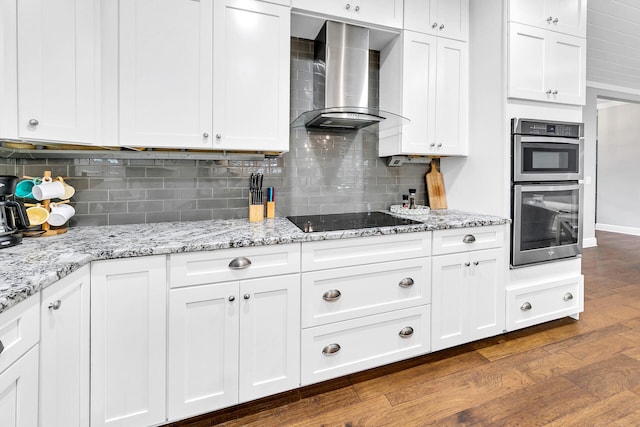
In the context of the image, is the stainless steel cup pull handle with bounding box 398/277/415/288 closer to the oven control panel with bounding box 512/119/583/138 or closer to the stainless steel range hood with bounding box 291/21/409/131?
the stainless steel range hood with bounding box 291/21/409/131

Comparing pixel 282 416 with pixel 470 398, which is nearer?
pixel 282 416

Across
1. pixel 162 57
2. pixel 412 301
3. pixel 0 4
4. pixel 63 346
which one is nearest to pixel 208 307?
pixel 63 346

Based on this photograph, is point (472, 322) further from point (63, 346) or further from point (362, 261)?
point (63, 346)

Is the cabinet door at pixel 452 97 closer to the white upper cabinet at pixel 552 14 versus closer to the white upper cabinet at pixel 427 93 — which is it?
the white upper cabinet at pixel 427 93

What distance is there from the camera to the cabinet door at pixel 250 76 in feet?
5.96

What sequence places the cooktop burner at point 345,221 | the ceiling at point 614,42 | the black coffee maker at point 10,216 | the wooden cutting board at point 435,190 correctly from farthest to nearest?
the ceiling at point 614,42 < the wooden cutting board at point 435,190 < the cooktop burner at point 345,221 < the black coffee maker at point 10,216

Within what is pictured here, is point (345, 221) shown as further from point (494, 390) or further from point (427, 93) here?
point (494, 390)

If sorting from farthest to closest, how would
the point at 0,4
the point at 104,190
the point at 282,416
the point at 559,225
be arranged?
the point at 559,225
the point at 104,190
the point at 282,416
the point at 0,4

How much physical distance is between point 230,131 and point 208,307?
96 centimetres

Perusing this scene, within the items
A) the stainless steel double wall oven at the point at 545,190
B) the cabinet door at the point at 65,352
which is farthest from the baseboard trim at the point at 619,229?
the cabinet door at the point at 65,352

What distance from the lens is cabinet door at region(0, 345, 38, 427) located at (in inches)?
33.4

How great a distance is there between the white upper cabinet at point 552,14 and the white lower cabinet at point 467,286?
150cm

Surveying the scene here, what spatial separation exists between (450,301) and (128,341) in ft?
5.97

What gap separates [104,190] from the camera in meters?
1.95
